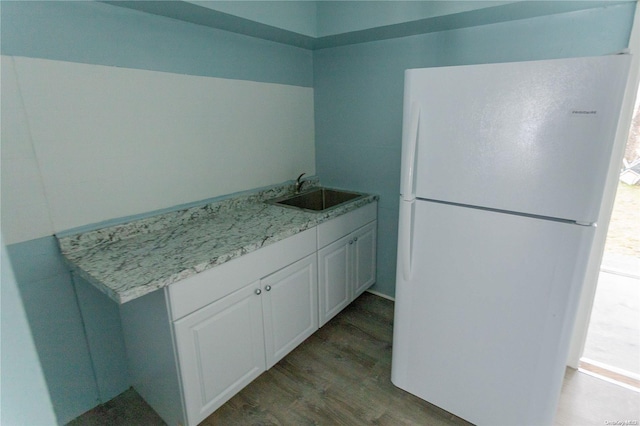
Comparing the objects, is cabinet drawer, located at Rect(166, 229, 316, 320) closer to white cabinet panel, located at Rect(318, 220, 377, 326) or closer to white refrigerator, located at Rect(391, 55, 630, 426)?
white cabinet panel, located at Rect(318, 220, 377, 326)

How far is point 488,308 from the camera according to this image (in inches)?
56.6

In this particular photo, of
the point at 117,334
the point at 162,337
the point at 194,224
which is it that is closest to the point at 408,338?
the point at 162,337

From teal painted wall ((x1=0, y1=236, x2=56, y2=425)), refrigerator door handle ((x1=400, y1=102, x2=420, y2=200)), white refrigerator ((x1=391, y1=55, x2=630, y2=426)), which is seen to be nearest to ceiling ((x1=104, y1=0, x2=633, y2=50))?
white refrigerator ((x1=391, y1=55, x2=630, y2=426))

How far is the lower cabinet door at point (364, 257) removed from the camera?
2430 mm

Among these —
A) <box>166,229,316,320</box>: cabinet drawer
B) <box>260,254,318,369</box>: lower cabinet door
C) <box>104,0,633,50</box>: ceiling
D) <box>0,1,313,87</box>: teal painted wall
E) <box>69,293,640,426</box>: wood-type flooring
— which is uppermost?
<box>104,0,633,50</box>: ceiling

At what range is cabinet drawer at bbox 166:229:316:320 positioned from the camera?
1357 mm

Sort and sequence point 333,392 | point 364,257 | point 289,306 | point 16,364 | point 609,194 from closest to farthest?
1. point 16,364
2. point 609,194
3. point 333,392
4. point 289,306
5. point 364,257

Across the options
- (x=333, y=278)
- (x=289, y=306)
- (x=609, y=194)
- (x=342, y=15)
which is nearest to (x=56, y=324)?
(x=289, y=306)

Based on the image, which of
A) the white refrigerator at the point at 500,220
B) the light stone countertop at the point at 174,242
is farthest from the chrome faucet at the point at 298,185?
the white refrigerator at the point at 500,220

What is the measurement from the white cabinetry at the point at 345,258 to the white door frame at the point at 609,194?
4.25 ft

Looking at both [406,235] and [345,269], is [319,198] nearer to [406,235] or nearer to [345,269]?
[345,269]

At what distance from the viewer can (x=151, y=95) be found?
170cm

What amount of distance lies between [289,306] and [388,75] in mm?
1688

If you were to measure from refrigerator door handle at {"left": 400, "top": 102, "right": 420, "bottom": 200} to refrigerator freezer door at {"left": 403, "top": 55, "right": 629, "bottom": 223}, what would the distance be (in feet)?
0.04
